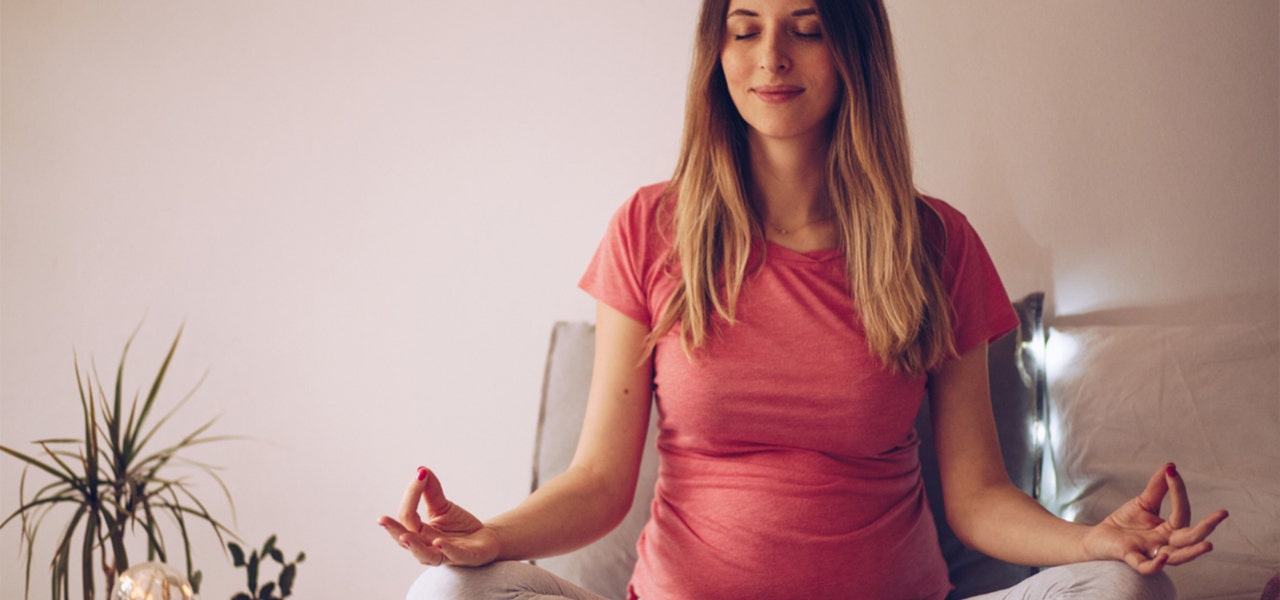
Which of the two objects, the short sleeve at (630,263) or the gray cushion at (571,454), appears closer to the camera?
the short sleeve at (630,263)

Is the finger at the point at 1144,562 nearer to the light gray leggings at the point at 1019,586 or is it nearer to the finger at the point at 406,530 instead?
the light gray leggings at the point at 1019,586

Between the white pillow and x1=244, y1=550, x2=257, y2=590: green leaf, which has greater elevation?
the white pillow

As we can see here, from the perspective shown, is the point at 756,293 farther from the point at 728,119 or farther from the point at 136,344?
the point at 136,344

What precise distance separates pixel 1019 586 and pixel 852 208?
1.91ft

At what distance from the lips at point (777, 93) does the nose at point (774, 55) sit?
0.03m

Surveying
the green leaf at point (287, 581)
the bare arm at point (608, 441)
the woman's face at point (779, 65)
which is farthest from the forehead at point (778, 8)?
the green leaf at point (287, 581)

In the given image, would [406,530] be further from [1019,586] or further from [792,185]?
[792,185]

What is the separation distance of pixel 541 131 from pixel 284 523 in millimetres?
984

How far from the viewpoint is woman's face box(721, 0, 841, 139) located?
1388mm

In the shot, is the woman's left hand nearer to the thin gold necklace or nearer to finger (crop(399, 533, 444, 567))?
the thin gold necklace

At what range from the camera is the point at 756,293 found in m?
1.43

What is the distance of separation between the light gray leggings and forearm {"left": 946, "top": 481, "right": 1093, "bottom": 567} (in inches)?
3.5

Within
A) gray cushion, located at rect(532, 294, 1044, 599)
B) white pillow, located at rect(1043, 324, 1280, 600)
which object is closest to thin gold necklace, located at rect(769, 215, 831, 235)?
gray cushion, located at rect(532, 294, 1044, 599)

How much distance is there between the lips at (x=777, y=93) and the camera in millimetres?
1393
